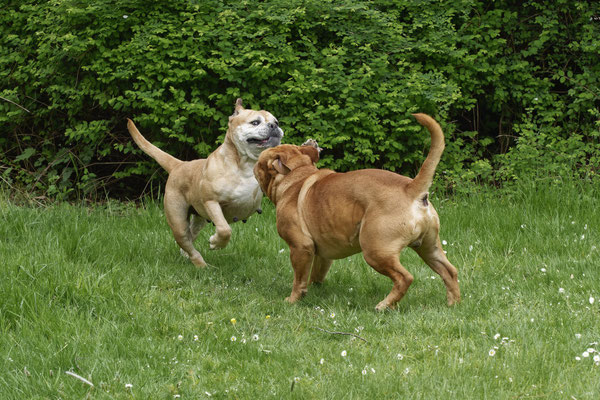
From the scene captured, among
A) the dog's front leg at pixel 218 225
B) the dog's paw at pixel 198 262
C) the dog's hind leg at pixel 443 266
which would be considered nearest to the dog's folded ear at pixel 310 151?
the dog's front leg at pixel 218 225

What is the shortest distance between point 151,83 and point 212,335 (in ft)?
15.0

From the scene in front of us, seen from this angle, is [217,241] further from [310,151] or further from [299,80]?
[299,80]

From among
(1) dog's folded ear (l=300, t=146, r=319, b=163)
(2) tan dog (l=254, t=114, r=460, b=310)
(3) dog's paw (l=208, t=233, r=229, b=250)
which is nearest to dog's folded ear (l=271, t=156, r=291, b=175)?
(2) tan dog (l=254, t=114, r=460, b=310)

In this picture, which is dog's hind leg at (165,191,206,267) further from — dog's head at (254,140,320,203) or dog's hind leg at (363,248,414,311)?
dog's hind leg at (363,248,414,311)

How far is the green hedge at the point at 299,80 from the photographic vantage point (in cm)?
841

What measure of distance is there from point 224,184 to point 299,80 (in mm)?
2542

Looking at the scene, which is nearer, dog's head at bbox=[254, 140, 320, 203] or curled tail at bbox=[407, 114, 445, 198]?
curled tail at bbox=[407, 114, 445, 198]

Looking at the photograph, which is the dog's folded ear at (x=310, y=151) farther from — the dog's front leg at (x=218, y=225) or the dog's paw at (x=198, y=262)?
the dog's paw at (x=198, y=262)

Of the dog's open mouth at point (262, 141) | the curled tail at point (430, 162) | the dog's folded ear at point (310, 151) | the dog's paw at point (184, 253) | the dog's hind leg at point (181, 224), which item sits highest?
the curled tail at point (430, 162)

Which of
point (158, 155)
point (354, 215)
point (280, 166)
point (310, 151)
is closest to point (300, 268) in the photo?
point (354, 215)

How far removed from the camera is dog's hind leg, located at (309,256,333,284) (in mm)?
5773

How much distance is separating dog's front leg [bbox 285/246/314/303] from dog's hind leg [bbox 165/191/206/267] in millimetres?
1280

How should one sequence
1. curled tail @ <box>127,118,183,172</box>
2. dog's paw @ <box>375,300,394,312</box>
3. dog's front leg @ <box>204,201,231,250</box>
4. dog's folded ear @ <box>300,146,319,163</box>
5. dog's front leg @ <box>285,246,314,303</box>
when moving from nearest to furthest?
1. dog's paw @ <box>375,300,394,312</box>
2. dog's front leg @ <box>285,246,314,303</box>
3. dog's folded ear @ <box>300,146,319,163</box>
4. dog's front leg @ <box>204,201,231,250</box>
5. curled tail @ <box>127,118,183,172</box>

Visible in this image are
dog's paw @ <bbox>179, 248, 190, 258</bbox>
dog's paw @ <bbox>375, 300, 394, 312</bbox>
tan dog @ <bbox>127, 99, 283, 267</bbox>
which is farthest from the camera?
dog's paw @ <bbox>179, 248, 190, 258</bbox>
